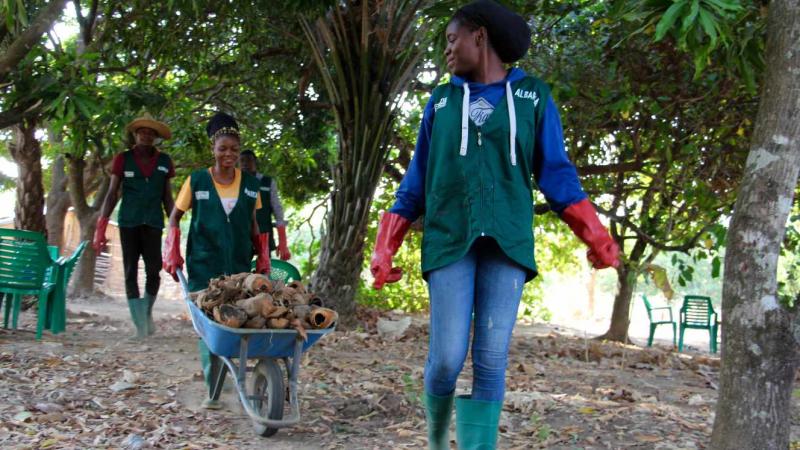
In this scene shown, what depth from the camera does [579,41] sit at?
23.5 ft

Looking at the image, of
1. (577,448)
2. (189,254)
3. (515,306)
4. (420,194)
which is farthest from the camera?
(189,254)

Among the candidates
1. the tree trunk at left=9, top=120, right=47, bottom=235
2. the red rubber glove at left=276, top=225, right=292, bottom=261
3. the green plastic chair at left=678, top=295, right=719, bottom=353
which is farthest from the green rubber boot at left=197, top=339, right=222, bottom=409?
the green plastic chair at left=678, top=295, right=719, bottom=353

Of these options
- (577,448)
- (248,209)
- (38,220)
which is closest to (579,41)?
(248,209)

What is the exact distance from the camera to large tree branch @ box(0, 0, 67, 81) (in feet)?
18.9

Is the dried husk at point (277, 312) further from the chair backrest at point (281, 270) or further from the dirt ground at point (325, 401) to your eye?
the chair backrest at point (281, 270)

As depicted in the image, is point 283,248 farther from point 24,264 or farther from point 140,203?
point 24,264

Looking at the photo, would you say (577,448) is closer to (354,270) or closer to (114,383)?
(114,383)

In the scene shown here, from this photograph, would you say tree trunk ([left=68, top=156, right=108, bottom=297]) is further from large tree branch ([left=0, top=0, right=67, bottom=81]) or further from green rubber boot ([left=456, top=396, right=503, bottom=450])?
green rubber boot ([left=456, top=396, right=503, bottom=450])

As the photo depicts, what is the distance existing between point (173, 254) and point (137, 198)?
250 cm

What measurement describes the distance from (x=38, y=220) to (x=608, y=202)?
7.45 meters

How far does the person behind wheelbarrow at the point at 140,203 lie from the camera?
7188 millimetres

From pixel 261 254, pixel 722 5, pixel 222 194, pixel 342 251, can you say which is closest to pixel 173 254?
pixel 222 194

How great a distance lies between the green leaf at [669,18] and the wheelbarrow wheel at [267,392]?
2.53 metres

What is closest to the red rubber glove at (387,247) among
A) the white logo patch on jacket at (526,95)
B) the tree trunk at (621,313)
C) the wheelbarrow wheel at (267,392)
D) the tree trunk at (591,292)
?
the white logo patch on jacket at (526,95)
